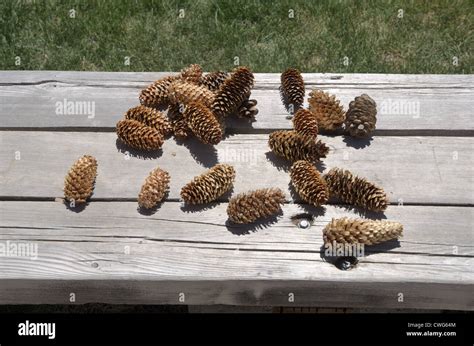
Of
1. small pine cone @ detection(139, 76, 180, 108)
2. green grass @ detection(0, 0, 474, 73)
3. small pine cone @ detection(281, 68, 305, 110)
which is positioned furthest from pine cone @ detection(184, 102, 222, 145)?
green grass @ detection(0, 0, 474, 73)

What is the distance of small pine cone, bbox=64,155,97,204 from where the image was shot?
6.93 ft

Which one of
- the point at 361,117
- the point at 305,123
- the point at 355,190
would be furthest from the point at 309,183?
the point at 361,117

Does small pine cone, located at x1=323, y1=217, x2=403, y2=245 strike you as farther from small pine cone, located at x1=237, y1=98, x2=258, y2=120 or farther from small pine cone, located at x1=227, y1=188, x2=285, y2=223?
small pine cone, located at x1=237, y1=98, x2=258, y2=120

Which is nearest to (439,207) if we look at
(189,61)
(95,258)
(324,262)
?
(324,262)

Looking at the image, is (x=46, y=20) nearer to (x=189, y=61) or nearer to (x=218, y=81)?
(x=189, y=61)

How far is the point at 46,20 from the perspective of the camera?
167 inches

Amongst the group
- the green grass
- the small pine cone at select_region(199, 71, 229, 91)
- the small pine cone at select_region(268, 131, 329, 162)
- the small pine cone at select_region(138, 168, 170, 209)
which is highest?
the green grass

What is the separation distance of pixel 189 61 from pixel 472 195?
227cm

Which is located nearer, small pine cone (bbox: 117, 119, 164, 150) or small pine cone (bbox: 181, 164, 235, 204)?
small pine cone (bbox: 181, 164, 235, 204)

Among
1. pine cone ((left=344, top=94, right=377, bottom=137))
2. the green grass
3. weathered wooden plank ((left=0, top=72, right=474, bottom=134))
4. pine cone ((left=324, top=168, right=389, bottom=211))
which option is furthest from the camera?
the green grass

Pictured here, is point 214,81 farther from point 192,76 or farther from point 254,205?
point 254,205

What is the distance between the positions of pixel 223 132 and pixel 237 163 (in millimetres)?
145

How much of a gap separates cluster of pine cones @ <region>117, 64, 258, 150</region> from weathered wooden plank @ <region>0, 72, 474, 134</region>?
3.7 inches

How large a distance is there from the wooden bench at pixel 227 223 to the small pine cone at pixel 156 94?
0.28ft
